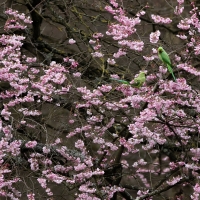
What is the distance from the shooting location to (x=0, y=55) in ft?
17.7

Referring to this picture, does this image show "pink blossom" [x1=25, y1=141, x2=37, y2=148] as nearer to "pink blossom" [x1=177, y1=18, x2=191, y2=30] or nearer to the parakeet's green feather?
the parakeet's green feather

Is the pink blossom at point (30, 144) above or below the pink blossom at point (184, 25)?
below

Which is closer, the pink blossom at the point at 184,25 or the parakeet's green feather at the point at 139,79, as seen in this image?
the parakeet's green feather at the point at 139,79

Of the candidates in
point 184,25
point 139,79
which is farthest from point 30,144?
point 184,25

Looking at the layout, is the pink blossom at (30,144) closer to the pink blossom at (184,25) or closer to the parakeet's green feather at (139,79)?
the parakeet's green feather at (139,79)

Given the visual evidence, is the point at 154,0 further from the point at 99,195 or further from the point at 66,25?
the point at 99,195

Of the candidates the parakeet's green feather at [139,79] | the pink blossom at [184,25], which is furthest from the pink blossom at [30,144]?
the pink blossom at [184,25]

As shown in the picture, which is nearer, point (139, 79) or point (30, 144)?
point (139, 79)

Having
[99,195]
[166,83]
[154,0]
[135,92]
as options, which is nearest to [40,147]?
[99,195]

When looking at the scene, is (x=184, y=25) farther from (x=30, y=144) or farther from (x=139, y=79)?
(x=30, y=144)

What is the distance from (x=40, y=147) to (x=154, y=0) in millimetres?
4570

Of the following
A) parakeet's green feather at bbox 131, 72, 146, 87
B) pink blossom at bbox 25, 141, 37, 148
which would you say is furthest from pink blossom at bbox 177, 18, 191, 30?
pink blossom at bbox 25, 141, 37, 148

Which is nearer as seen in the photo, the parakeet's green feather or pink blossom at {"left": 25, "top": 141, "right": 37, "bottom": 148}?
the parakeet's green feather

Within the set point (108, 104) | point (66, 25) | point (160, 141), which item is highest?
point (66, 25)
